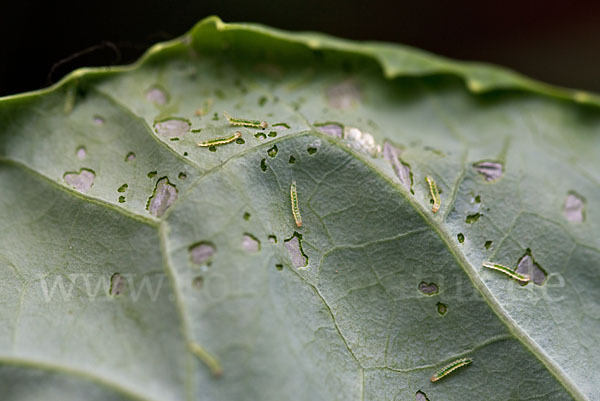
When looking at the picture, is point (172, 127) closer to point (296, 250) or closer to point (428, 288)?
point (296, 250)

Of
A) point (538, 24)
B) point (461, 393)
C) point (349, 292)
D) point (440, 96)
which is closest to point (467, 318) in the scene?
point (461, 393)

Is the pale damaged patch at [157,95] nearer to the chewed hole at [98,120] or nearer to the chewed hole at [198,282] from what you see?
the chewed hole at [98,120]

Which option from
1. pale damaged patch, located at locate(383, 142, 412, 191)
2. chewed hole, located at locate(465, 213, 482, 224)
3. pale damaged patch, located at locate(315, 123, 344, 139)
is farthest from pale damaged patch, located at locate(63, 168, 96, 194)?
chewed hole, located at locate(465, 213, 482, 224)

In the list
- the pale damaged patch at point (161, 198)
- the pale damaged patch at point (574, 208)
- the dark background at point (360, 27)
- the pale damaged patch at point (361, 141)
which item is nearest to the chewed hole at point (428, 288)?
the pale damaged patch at point (361, 141)

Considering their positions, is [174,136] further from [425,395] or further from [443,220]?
[425,395]

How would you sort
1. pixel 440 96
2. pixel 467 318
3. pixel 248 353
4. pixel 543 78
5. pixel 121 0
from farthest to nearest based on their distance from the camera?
pixel 543 78, pixel 121 0, pixel 440 96, pixel 467 318, pixel 248 353

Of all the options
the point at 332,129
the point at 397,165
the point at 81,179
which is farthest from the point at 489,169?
the point at 81,179

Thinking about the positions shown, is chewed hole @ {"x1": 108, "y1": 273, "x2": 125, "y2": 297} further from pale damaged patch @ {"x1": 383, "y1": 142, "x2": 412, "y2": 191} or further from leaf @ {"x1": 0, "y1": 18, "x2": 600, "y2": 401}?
pale damaged patch @ {"x1": 383, "y1": 142, "x2": 412, "y2": 191}
